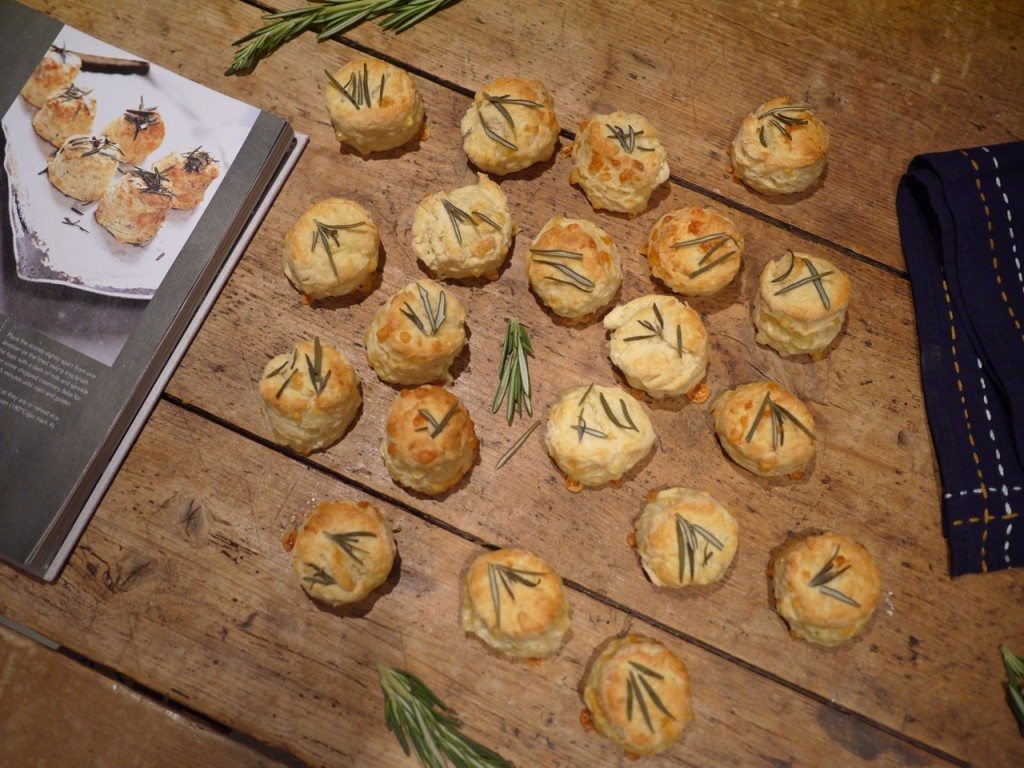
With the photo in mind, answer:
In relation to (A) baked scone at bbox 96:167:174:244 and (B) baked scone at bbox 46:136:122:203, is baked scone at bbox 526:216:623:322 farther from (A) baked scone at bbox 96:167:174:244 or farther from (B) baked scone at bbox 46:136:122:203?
(B) baked scone at bbox 46:136:122:203

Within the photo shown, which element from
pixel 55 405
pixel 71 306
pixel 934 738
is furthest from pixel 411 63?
pixel 934 738

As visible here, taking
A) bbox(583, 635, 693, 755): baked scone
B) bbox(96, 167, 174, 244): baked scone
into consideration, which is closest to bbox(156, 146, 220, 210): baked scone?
bbox(96, 167, 174, 244): baked scone

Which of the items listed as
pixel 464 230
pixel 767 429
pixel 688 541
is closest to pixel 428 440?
pixel 464 230

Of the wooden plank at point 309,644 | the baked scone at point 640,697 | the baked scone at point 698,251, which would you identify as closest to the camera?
the baked scone at point 640,697

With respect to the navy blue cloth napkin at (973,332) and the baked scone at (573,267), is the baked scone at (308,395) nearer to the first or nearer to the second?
the baked scone at (573,267)

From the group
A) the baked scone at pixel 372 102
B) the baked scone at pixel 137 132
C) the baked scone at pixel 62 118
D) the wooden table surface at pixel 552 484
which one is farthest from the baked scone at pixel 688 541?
the baked scone at pixel 62 118

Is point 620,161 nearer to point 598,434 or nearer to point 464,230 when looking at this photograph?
point 464,230
